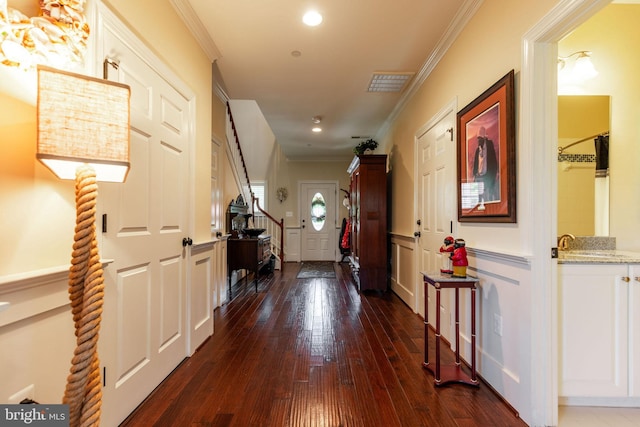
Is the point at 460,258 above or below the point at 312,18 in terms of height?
below

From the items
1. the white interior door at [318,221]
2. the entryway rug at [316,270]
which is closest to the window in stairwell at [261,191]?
the white interior door at [318,221]

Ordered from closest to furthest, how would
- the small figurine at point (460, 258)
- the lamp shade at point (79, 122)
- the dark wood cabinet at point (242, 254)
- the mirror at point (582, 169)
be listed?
the lamp shade at point (79, 122), the small figurine at point (460, 258), the mirror at point (582, 169), the dark wood cabinet at point (242, 254)

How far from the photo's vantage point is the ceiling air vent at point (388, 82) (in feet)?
11.0

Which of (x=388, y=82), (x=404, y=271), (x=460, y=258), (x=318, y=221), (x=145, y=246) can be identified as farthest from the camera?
(x=318, y=221)

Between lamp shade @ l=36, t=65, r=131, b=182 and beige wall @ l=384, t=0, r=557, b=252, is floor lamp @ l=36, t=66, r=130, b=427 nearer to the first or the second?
lamp shade @ l=36, t=65, r=131, b=182

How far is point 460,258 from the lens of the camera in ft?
7.06

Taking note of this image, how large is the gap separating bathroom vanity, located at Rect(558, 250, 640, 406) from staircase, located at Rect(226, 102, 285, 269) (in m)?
4.06

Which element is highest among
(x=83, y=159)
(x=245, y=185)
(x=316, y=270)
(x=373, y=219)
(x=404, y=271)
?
(x=245, y=185)

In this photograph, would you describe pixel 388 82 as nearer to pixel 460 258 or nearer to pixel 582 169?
pixel 582 169

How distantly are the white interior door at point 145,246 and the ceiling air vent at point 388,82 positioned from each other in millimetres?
2131

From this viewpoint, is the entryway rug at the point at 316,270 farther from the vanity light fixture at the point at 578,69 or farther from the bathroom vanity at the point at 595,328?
the vanity light fixture at the point at 578,69

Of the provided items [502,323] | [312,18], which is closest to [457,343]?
[502,323]
